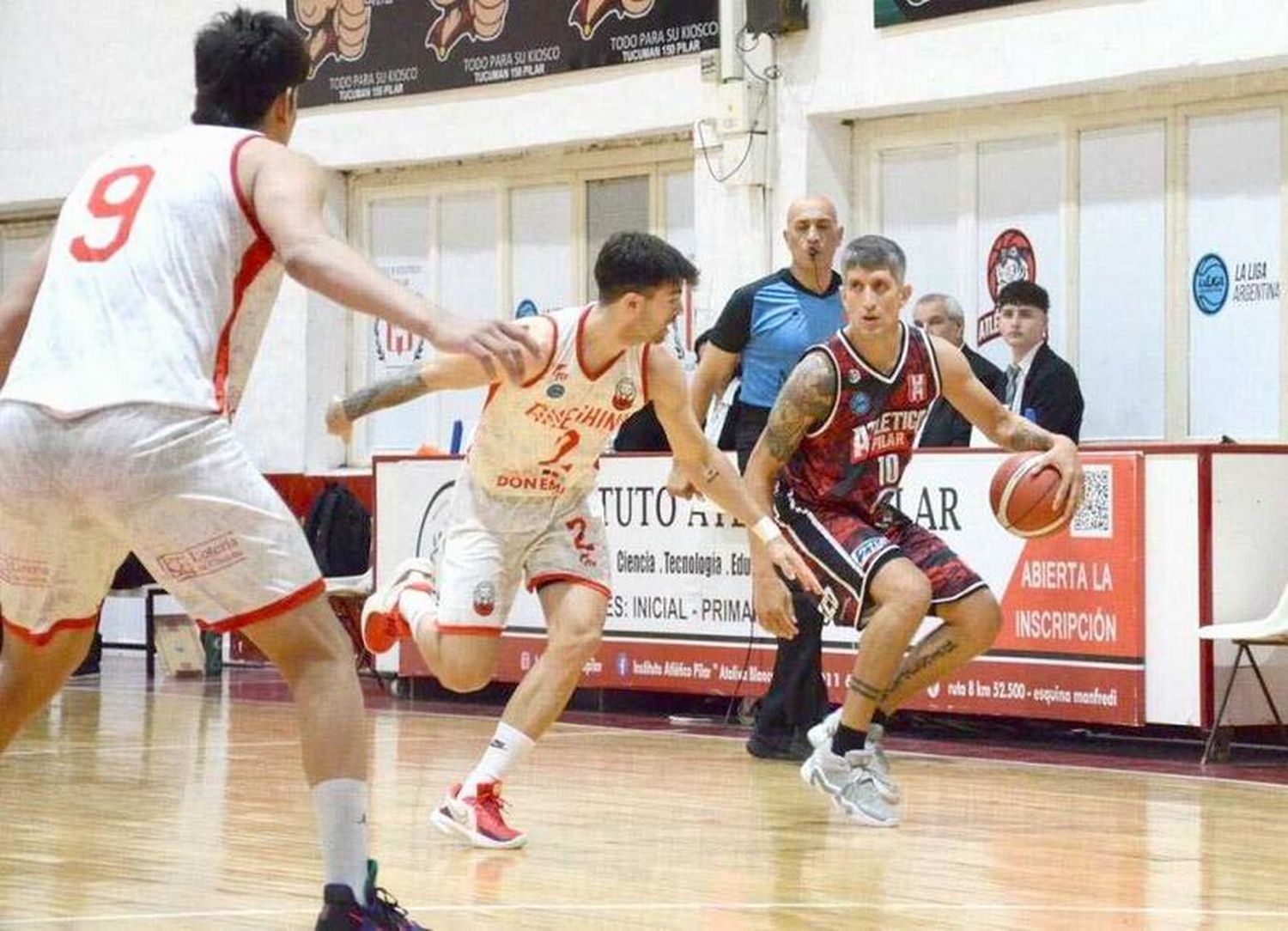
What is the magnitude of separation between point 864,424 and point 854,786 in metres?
1.27

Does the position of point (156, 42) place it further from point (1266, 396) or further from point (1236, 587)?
point (1236, 587)

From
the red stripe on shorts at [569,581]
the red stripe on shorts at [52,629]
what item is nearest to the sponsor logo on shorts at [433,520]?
the red stripe on shorts at [569,581]

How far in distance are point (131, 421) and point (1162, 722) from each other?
6235mm

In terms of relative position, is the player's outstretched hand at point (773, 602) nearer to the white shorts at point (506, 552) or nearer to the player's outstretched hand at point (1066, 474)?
the white shorts at point (506, 552)

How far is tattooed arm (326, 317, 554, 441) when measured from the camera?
23.1ft

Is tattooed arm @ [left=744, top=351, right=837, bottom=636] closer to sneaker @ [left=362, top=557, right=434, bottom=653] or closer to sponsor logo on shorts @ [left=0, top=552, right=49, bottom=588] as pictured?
sneaker @ [left=362, top=557, right=434, bottom=653]

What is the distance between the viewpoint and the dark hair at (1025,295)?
1147 cm

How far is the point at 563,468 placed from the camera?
751 cm

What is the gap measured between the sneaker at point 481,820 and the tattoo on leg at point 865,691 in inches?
54.5

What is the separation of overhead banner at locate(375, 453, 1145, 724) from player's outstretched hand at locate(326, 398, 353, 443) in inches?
157

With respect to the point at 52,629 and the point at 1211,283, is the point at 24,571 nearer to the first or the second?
the point at 52,629

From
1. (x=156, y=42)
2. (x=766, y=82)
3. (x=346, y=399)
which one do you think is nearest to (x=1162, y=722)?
(x=346, y=399)

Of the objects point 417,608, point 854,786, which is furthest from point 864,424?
point 417,608

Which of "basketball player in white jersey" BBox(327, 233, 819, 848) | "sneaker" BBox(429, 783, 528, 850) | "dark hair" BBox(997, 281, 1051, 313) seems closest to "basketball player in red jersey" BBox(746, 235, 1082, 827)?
"basketball player in white jersey" BBox(327, 233, 819, 848)
